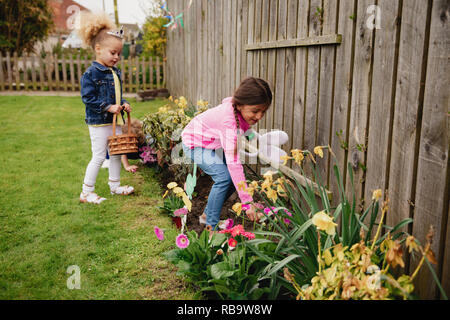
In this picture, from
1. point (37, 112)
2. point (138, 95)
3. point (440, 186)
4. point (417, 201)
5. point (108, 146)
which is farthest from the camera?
point (138, 95)

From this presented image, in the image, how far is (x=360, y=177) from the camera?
7.75 ft

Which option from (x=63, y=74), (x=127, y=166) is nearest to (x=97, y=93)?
(x=127, y=166)

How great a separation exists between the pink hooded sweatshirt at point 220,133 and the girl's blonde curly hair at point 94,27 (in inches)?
55.6

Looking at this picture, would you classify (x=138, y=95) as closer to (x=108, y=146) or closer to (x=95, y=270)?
(x=108, y=146)

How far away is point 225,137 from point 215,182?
376mm

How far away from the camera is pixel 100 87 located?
377 centimetres

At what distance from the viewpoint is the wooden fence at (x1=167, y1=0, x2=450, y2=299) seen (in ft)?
5.73

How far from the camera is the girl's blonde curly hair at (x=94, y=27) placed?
379 cm

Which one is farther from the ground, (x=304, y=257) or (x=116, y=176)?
(x=304, y=257)

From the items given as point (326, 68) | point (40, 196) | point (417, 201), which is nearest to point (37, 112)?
point (40, 196)

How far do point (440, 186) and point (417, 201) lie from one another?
0.17 metres

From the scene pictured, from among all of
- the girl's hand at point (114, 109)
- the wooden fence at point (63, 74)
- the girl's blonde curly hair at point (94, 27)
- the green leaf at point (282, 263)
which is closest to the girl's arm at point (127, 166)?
the girl's hand at point (114, 109)

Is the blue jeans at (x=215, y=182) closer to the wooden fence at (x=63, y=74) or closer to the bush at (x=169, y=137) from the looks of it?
the bush at (x=169, y=137)

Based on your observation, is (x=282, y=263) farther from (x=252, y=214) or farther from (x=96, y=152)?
(x=96, y=152)
